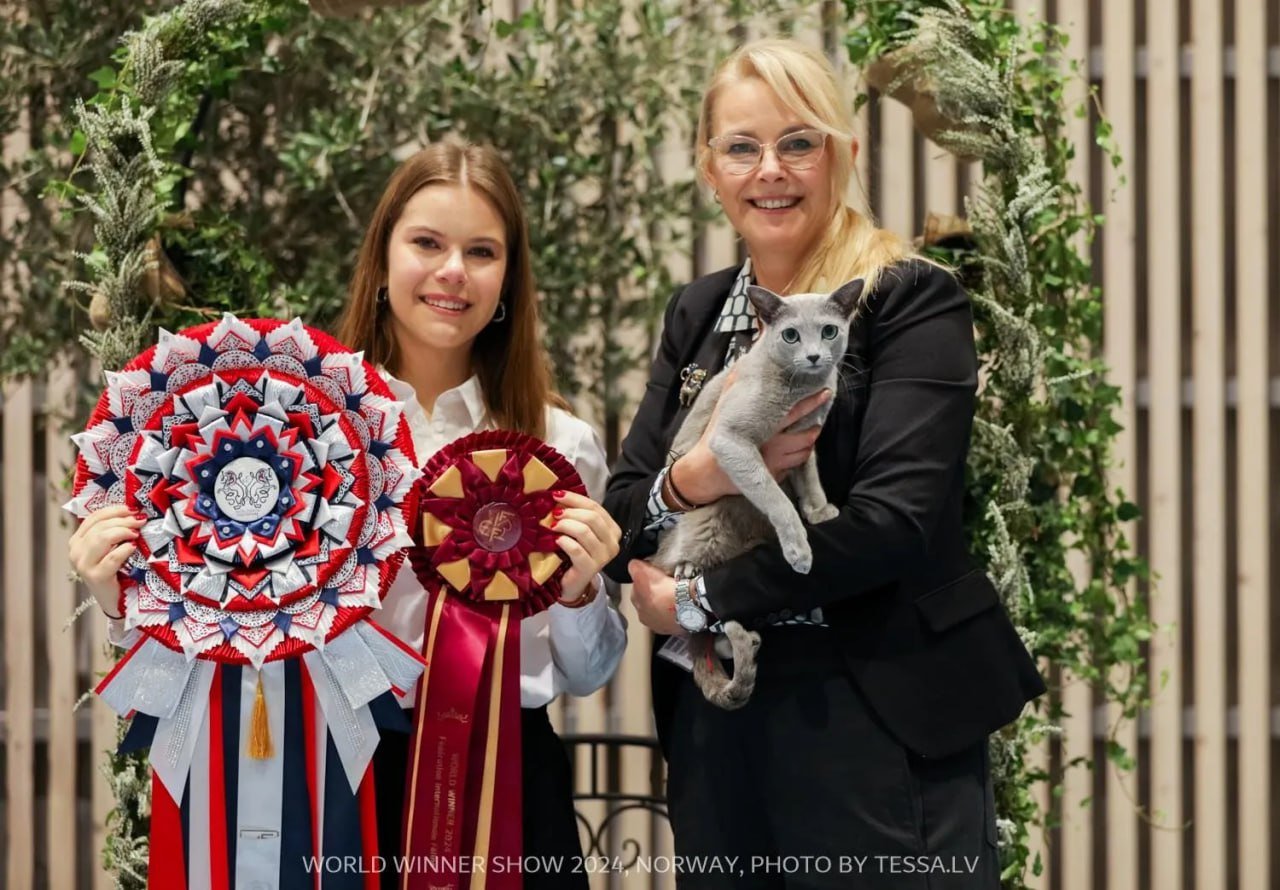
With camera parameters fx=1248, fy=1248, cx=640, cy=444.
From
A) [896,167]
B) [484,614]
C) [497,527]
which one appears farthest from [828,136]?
[896,167]

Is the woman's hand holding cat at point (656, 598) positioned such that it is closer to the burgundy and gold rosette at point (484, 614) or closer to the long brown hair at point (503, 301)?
the burgundy and gold rosette at point (484, 614)

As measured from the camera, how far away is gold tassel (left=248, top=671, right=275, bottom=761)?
1576 mm

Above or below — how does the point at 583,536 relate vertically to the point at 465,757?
above

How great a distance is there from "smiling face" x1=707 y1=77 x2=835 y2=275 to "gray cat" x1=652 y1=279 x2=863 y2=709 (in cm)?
14

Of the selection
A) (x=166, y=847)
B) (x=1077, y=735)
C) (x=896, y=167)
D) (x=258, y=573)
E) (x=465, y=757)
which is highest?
(x=896, y=167)

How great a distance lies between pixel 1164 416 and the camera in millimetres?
3068

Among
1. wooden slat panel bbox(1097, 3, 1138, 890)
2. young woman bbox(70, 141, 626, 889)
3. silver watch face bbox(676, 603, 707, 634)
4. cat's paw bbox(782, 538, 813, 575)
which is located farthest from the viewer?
wooden slat panel bbox(1097, 3, 1138, 890)

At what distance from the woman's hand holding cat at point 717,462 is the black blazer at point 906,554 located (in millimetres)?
74

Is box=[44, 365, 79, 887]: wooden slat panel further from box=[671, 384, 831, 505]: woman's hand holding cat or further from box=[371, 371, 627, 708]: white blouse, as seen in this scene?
box=[671, 384, 831, 505]: woman's hand holding cat

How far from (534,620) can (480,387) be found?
35 cm

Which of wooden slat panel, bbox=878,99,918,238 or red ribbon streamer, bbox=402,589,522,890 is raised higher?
wooden slat panel, bbox=878,99,918,238

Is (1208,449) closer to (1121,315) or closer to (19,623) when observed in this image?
(1121,315)

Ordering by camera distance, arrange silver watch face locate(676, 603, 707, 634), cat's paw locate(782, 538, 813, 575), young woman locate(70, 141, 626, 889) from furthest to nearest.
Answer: young woman locate(70, 141, 626, 889), silver watch face locate(676, 603, 707, 634), cat's paw locate(782, 538, 813, 575)

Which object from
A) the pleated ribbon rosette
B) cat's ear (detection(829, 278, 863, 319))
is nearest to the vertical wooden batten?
cat's ear (detection(829, 278, 863, 319))
